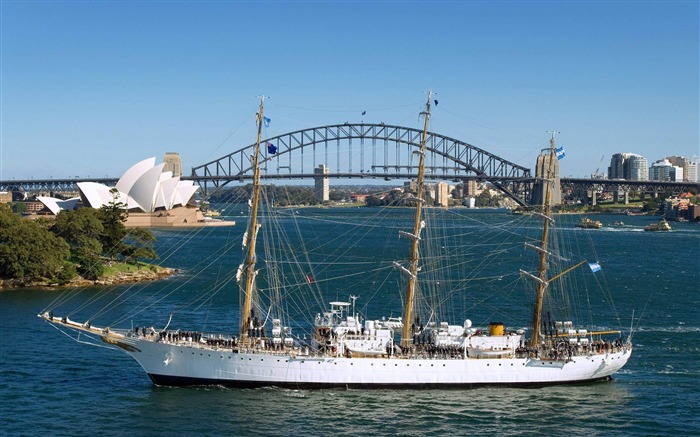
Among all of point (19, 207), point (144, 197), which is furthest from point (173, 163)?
point (144, 197)

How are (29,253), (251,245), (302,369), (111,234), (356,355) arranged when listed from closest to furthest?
1. (302,369)
2. (356,355)
3. (251,245)
4. (29,253)
5. (111,234)

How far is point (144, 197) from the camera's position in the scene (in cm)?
11919

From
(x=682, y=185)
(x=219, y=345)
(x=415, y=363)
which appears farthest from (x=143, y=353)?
(x=682, y=185)

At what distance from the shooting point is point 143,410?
2841cm

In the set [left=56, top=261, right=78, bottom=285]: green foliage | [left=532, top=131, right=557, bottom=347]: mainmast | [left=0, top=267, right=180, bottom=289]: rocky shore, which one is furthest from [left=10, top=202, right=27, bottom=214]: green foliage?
[left=532, top=131, right=557, bottom=347]: mainmast

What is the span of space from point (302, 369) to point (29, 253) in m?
29.0

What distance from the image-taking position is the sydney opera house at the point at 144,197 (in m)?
116

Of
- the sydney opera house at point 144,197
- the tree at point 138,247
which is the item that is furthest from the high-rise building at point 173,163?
the tree at point 138,247

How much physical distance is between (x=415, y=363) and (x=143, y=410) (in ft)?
30.2

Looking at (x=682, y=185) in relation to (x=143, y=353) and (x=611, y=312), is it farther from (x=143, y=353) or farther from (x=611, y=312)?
(x=143, y=353)

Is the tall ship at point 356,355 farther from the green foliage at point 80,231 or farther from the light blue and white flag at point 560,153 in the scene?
the green foliage at point 80,231

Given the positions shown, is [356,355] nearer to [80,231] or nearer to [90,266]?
[90,266]

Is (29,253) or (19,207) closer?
(29,253)

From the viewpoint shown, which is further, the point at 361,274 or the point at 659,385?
the point at 361,274
